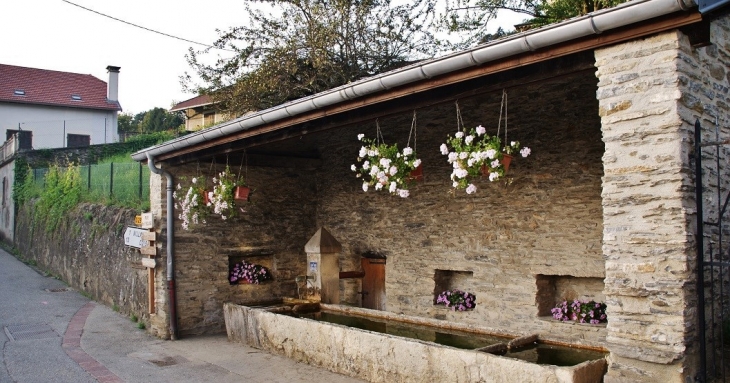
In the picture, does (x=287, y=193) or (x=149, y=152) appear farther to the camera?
(x=287, y=193)

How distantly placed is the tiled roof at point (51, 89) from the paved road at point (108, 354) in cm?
1992

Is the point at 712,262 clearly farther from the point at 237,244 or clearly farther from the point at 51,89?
the point at 51,89

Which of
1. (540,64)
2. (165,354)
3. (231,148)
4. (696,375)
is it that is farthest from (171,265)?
(696,375)

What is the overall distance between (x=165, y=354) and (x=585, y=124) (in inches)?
236

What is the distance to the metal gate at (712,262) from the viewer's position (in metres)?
3.84

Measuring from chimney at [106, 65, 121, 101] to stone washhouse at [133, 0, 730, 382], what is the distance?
22983mm

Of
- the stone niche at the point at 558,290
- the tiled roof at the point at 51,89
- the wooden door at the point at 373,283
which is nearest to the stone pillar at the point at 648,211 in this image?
the stone niche at the point at 558,290

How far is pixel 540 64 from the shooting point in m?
4.56

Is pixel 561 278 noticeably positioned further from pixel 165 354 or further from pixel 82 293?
pixel 82 293

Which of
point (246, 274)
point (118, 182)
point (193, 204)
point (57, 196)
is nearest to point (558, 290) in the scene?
point (246, 274)

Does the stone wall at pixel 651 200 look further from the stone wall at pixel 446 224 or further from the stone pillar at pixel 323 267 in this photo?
the stone pillar at pixel 323 267

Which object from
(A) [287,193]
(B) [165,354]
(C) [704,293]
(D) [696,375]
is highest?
(A) [287,193]

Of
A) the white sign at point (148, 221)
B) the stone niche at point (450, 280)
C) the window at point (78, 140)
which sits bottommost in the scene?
the stone niche at point (450, 280)

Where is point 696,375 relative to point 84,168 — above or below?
below
